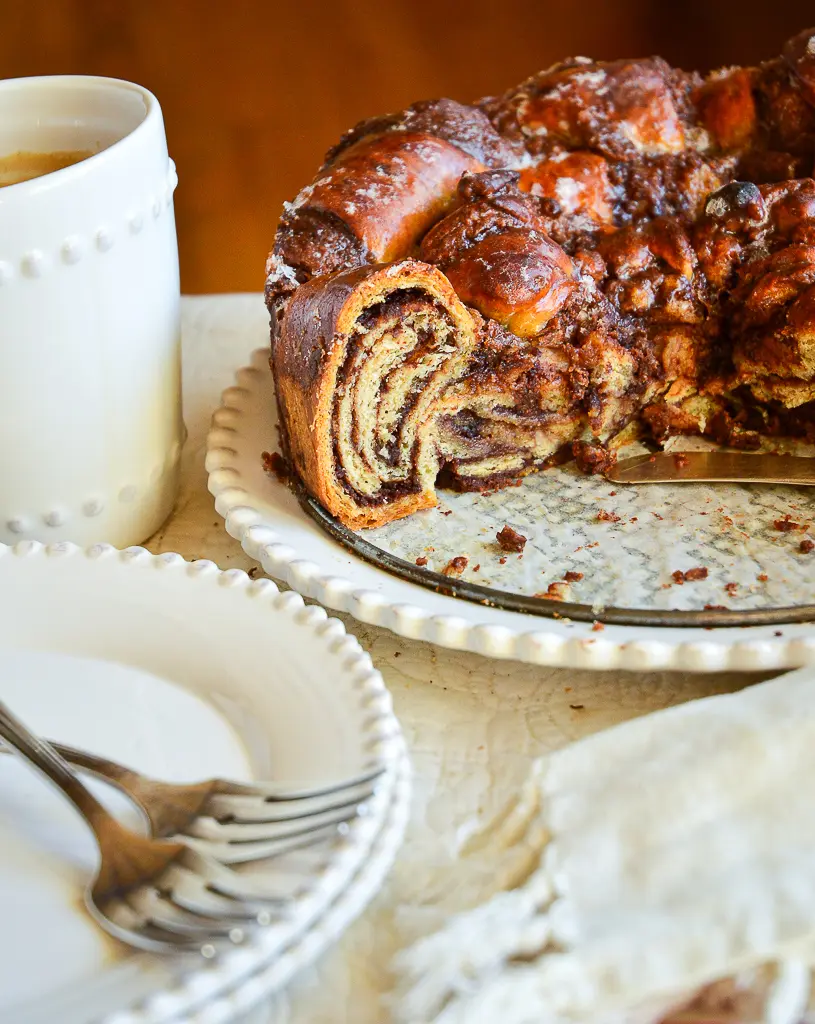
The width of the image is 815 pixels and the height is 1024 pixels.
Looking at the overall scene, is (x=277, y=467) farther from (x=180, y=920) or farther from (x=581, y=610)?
(x=180, y=920)

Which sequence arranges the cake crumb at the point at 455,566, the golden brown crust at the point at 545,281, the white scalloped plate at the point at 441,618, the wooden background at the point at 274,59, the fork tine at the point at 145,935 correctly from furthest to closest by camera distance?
the wooden background at the point at 274,59 < the golden brown crust at the point at 545,281 < the cake crumb at the point at 455,566 < the white scalloped plate at the point at 441,618 < the fork tine at the point at 145,935

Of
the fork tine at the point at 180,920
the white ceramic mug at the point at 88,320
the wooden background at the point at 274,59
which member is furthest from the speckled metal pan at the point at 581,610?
the wooden background at the point at 274,59

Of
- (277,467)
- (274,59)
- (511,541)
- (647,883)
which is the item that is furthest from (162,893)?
(274,59)

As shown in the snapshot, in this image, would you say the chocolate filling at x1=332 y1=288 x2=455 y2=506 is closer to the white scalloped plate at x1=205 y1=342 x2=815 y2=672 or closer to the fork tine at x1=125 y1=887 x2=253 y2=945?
the white scalloped plate at x1=205 y1=342 x2=815 y2=672

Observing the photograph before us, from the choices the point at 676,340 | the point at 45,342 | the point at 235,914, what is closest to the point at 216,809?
the point at 235,914

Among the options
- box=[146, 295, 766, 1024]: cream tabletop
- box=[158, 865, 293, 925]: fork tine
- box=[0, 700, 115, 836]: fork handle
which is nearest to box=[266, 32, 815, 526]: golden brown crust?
box=[146, 295, 766, 1024]: cream tabletop

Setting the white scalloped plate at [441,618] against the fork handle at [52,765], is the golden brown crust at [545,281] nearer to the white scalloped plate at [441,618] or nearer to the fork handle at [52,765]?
the white scalloped plate at [441,618]
